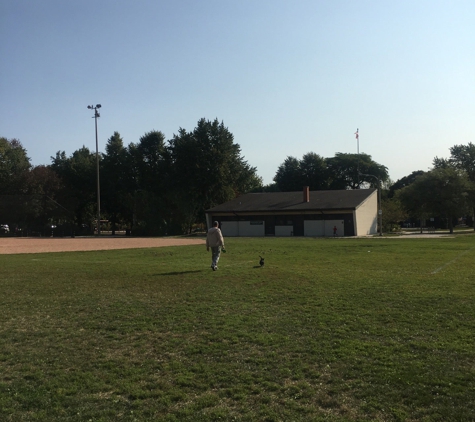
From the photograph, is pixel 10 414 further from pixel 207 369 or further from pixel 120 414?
pixel 207 369

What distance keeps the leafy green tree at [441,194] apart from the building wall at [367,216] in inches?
242

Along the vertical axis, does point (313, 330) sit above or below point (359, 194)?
below

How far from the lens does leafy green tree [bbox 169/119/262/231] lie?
6569 cm

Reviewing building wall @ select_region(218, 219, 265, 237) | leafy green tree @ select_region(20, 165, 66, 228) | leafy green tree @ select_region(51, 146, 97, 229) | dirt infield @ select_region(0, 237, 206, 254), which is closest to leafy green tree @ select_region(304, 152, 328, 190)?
building wall @ select_region(218, 219, 265, 237)

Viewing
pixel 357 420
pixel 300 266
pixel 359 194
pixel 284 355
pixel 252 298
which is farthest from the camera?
pixel 359 194

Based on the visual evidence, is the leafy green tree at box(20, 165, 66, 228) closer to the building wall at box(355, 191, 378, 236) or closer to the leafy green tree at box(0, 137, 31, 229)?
the leafy green tree at box(0, 137, 31, 229)

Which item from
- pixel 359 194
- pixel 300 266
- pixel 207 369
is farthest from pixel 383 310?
pixel 359 194

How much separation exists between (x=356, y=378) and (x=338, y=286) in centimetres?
694

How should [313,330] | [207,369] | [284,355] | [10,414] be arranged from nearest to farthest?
1. [10,414]
2. [207,369]
3. [284,355]
4. [313,330]

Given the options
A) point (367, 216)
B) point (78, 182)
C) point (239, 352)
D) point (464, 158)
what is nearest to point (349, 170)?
point (464, 158)

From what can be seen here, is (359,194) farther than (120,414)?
Yes

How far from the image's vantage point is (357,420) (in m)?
4.48

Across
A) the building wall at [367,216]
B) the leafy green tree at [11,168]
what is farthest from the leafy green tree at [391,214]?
the leafy green tree at [11,168]

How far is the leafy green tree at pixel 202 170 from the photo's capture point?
65.7 m
